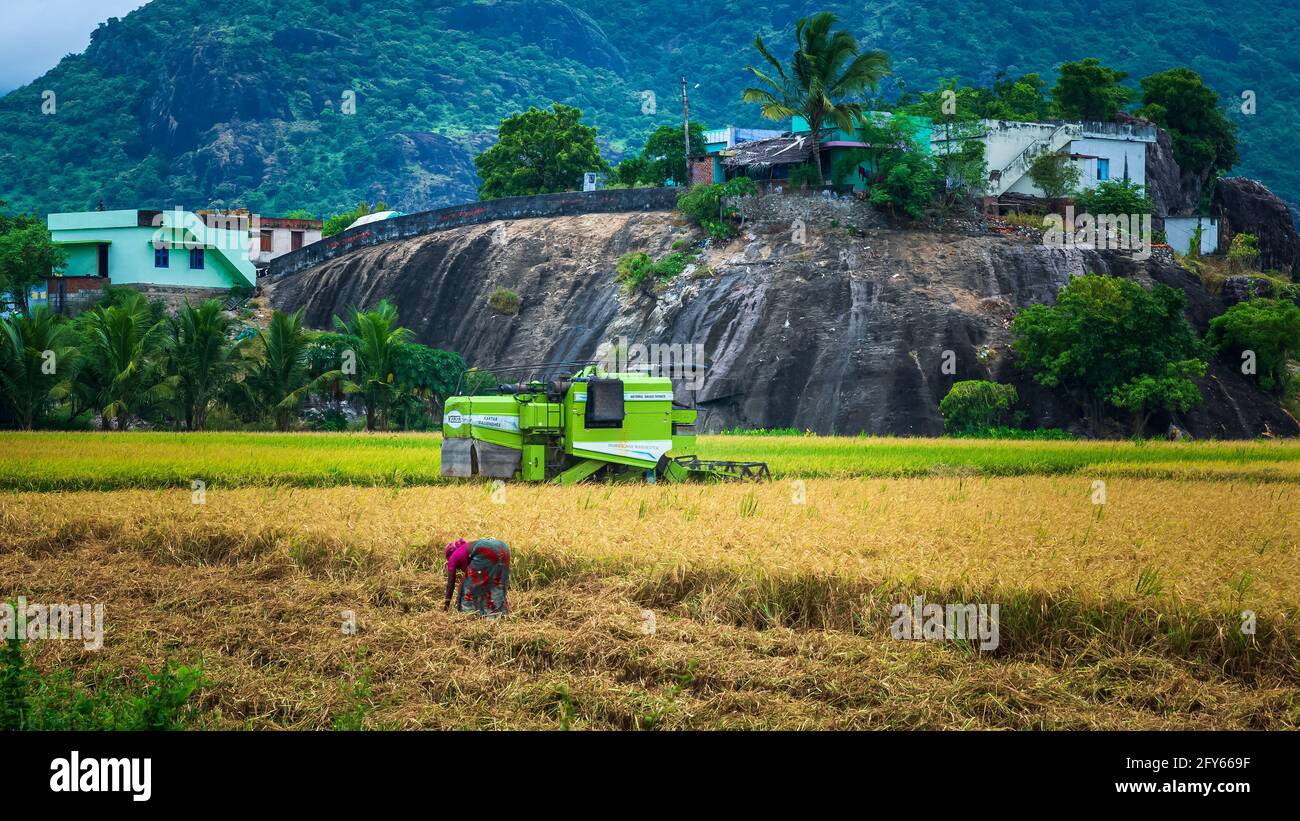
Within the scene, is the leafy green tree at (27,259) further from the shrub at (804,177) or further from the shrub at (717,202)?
the shrub at (804,177)

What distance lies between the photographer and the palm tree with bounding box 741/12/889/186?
5378 centimetres

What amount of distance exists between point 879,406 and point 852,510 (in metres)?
29.2

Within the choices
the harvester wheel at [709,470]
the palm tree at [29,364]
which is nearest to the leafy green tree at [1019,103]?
the harvester wheel at [709,470]

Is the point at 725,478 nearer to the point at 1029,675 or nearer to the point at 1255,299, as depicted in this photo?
the point at 1029,675

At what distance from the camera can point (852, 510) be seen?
56.6 feet

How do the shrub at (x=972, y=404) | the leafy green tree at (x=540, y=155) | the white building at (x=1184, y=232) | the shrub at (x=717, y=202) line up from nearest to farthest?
the shrub at (x=972, y=404), the shrub at (x=717, y=202), the white building at (x=1184, y=232), the leafy green tree at (x=540, y=155)

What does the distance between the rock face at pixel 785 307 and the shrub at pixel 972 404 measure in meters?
0.87

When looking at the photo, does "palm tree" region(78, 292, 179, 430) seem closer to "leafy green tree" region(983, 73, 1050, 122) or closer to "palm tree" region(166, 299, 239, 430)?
"palm tree" region(166, 299, 239, 430)

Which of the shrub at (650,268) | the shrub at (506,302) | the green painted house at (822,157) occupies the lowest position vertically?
the shrub at (506,302)

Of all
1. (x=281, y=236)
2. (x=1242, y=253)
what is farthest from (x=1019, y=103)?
(x=281, y=236)

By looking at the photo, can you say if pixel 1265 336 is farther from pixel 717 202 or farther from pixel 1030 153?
pixel 717 202

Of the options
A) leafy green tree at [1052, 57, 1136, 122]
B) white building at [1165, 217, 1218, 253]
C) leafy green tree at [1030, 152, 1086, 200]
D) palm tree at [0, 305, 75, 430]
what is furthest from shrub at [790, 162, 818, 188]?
palm tree at [0, 305, 75, 430]

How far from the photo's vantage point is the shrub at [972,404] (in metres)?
43.9
